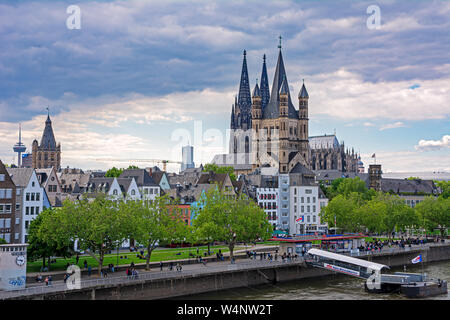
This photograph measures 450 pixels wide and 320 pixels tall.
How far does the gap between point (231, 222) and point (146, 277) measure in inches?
986

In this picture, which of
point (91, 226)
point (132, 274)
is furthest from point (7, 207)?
point (132, 274)

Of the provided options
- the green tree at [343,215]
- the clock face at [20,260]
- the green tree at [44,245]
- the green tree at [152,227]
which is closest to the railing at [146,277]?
the clock face at [20,260]

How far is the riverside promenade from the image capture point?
56.3 metres

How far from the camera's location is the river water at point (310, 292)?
68.3 metres

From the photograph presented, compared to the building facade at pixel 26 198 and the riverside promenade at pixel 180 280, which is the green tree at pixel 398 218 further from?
the building facade at pixel 26 198

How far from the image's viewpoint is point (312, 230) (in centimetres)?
14062

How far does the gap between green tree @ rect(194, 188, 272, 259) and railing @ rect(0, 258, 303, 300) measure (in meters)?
6.93

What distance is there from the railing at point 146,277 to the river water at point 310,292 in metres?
2.60

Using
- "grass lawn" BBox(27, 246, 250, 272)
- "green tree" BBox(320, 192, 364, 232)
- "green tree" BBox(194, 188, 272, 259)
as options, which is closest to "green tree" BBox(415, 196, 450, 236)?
"green tree" BBox(320, 192, 364, 232)

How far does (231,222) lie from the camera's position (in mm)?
87062

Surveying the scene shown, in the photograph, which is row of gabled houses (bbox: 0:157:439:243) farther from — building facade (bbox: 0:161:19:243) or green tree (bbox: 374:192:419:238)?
green tree (bbox: 374:192:419:238)

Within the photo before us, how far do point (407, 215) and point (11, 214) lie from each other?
79933mm
